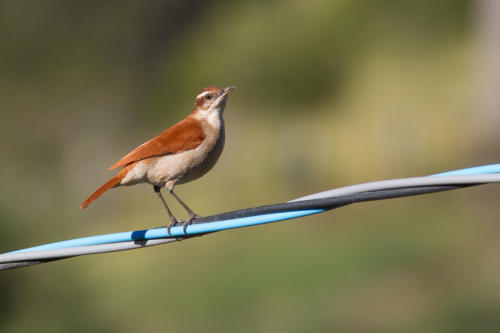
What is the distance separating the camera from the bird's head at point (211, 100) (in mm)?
5695

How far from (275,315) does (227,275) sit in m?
3.72

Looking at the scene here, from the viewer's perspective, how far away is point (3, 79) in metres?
41.2

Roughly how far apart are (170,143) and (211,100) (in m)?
0.79

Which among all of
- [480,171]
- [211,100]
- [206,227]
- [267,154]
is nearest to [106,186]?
[211,100]

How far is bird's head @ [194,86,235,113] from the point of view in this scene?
5695 mm

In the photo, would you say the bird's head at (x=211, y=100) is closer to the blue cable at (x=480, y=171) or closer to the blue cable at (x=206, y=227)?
the blue cable at (x=206, y=227)

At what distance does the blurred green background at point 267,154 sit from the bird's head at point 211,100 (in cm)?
322

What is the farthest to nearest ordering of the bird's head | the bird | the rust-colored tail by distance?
the bird's head → the bird → the rust-colored tail

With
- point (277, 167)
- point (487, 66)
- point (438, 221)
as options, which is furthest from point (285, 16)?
point (438, 221)

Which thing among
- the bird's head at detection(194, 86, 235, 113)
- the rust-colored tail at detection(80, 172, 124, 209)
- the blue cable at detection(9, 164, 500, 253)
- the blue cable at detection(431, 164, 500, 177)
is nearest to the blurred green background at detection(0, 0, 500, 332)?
the bird's head at detection(194, 86, 235, 113)

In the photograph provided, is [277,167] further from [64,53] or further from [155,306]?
[64,53]

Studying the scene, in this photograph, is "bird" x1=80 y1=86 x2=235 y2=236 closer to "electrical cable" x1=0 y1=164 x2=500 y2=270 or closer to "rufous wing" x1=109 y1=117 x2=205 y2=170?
"rufous wing" x1=109 y1=117 x2=205 y2=170

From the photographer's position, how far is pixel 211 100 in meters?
5.77

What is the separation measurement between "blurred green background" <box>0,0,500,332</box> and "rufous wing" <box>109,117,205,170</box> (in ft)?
11.1
